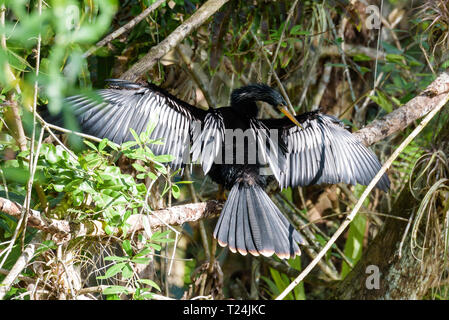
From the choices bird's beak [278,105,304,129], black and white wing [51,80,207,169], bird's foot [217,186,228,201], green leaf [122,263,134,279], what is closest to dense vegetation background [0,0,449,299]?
green leaf [122,263,134,279]

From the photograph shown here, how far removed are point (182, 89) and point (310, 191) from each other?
5.72 ft

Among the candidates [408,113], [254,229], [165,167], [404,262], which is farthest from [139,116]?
[404,262]

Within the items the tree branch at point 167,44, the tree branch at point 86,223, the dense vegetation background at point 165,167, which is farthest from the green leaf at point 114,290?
the tree branch at point 167,44

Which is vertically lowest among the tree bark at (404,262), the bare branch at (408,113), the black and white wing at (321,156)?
the tree bark at (404,262)

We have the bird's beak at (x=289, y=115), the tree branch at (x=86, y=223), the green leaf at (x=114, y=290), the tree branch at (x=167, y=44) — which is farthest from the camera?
the bird's beak at (x=289, y=115)

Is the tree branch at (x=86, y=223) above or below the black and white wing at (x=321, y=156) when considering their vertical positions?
below

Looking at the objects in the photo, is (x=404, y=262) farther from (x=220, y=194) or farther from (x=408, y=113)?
(x=220, y=194)

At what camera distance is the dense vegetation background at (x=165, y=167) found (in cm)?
172

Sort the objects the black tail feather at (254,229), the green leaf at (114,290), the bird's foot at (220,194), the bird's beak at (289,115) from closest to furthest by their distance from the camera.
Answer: the green leaf at (114,290), the black tail feather at (254,229), the bird's beak at (289,115), the bird's foot at (220,194)

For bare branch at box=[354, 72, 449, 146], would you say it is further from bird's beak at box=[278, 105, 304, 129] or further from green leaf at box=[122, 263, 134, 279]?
green leaf at box=[122, 263, 134, 279]

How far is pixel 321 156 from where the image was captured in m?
3.06

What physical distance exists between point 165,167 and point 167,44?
0.66 m

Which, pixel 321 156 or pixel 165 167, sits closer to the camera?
pixel 165 167

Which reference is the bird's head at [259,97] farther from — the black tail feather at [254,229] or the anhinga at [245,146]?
the black tail feather at [254,229]
